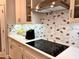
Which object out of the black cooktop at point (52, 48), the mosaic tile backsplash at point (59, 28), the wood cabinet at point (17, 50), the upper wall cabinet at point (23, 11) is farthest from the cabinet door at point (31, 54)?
the upper wall cabinet at point (23, 11)

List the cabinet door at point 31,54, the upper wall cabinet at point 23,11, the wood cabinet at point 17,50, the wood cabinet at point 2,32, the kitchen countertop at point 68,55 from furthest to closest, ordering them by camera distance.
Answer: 1. the wood cabinet at point 2,32
2. the upper wall cabinet at point 23,11
3. the wood cabinet at point 17,50
4. the cabinet door at point 31,54
5. the kitchen countertop at point 68,55

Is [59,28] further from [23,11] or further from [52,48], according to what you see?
[23,11]

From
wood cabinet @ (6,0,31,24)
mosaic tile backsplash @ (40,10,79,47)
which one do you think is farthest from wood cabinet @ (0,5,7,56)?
mosaic tile backsplash @ (40,10,79,47)

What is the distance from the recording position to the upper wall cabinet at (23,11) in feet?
9.90

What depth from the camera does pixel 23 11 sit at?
3156 mm

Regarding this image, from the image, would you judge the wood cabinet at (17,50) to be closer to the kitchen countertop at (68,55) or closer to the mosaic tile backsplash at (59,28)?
the mosaic tile backsplash at (59,28)

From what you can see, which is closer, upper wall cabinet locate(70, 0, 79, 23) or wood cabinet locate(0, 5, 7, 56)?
upper wall cabinet locate(70, 0, 79, 23)

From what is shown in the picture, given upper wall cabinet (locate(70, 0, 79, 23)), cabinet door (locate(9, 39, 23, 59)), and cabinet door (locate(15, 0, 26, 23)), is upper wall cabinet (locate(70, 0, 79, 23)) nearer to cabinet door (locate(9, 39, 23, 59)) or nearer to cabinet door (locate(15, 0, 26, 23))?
cabinet door (locate(9, 39, 23, 59))

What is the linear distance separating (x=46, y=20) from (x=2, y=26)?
1.96 m

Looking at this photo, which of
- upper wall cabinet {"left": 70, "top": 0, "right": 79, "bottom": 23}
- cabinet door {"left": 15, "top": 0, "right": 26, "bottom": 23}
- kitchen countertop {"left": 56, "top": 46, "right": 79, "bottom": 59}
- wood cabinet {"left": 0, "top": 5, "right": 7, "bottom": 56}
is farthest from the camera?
wood cabinet {"left": 0, "top": 5, "right": 7, "bottom": 56}

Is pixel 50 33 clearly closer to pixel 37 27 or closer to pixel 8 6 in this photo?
Answer: pixel 37 27

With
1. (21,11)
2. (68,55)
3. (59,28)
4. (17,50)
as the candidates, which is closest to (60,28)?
(59,28)

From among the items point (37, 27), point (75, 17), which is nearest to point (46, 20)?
point (37, 27)

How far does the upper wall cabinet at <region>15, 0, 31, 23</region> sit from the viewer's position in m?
3.02
